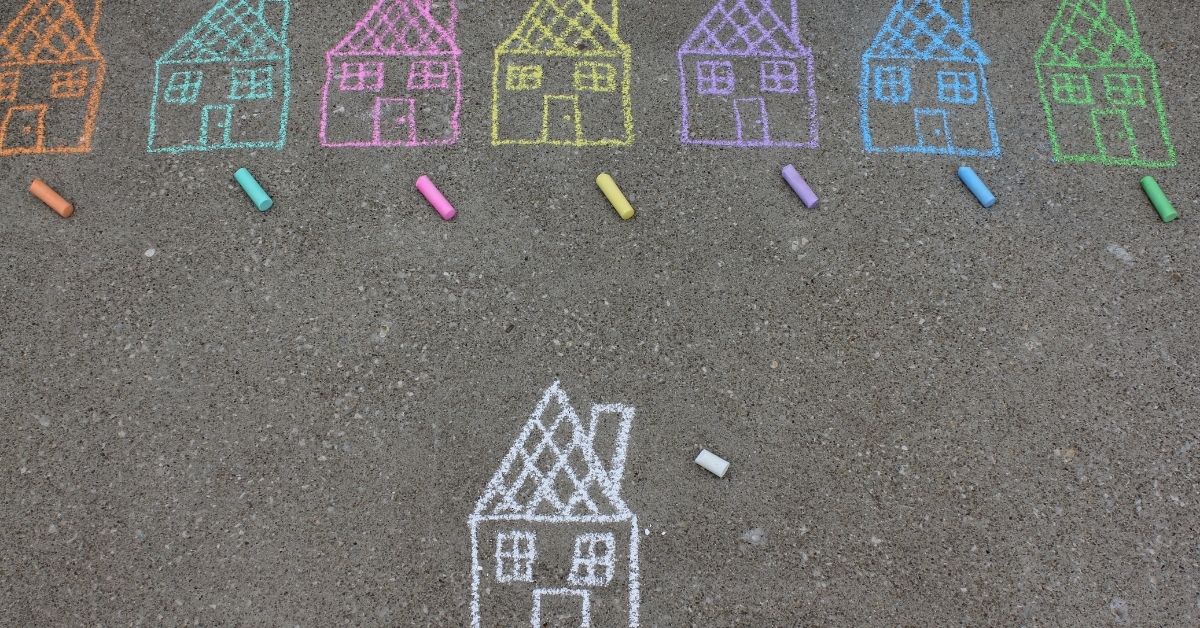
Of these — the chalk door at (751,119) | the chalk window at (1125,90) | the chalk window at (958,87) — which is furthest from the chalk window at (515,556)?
the chalk window at (1125,90)

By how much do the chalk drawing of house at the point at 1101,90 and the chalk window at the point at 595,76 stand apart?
2632 millimetres

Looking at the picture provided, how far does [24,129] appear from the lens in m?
4.50

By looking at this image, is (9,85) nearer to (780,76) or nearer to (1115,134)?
(780,76)

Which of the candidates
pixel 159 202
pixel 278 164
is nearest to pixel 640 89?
pixel 278 164

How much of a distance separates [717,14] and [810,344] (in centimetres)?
217

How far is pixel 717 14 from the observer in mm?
4754

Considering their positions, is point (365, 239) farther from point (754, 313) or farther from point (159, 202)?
point (754, 313)

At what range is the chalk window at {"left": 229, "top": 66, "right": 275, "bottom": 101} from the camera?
4555 millimetres

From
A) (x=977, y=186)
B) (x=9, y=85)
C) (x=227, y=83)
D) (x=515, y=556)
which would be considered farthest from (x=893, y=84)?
(x=9, y=85)

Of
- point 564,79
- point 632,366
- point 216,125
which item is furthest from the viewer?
point 564,79

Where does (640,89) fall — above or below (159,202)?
above

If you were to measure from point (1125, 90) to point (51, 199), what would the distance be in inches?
251

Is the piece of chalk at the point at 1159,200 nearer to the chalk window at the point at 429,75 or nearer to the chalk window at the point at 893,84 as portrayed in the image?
the chalk window at the point at 893,84

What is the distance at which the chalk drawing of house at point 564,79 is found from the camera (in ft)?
14.8
